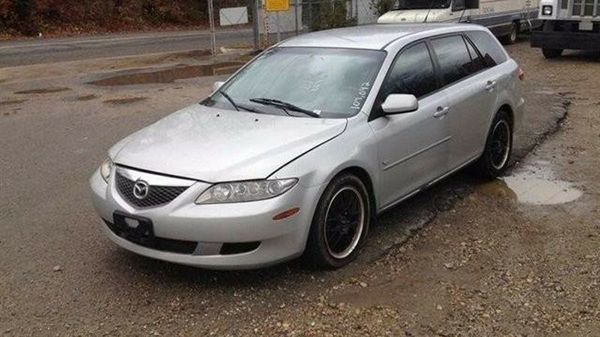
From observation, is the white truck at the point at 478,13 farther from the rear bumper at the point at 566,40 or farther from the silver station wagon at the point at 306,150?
the silver station wagon at the point at 306,150

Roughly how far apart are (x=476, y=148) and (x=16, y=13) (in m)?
27.3

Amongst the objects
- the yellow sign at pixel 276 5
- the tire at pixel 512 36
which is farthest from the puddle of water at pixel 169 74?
the tire at pixel 512 36

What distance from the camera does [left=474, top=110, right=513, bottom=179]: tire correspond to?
6.43 m

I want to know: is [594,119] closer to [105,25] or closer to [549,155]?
[549,155]

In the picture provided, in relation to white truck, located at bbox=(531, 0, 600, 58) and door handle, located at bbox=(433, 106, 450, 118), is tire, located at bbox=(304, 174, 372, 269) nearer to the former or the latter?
door handle, located at bbox=(433, 106, 450, 118)

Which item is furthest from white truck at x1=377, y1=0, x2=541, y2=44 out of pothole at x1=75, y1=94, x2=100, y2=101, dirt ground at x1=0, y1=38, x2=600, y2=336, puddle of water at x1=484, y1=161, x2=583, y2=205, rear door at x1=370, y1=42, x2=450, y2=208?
rear door at x1=370, y1=42, x2=450, y2=208

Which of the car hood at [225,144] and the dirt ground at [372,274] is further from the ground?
the car hood at [225,144]

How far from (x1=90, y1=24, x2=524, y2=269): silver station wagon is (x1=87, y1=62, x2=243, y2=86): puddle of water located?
8.79 m

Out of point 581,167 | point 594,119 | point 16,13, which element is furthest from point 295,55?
point 16,13

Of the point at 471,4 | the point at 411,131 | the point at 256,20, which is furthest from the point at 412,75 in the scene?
the point at 256,20

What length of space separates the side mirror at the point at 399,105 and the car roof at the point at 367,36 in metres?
0.65

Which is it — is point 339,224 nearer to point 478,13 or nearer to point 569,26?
point 569,26

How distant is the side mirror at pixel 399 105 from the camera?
4793mm

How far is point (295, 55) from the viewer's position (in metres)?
5.60
